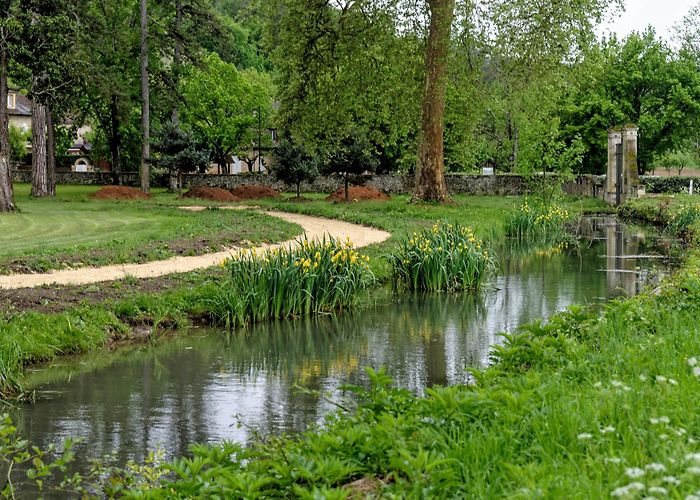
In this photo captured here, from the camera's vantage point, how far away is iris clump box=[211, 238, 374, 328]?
1249cm

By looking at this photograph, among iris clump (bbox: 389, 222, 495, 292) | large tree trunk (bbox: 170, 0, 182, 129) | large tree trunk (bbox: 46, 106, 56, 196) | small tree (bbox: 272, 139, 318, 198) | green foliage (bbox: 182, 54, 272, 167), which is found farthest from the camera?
green foliage (bbox: 182, 54, 272, 167)

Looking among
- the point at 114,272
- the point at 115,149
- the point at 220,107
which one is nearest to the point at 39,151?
the point at 115,149

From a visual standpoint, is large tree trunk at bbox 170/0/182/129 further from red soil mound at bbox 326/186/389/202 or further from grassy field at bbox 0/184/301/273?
grassy field at bbox 0/184/301/273

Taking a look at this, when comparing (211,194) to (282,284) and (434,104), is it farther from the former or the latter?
(282,284)

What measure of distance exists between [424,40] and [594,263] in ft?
48.7

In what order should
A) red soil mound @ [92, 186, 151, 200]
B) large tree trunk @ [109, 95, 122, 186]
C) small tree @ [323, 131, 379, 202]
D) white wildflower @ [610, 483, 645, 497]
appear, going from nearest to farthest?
white wildflower @ [610, 483, 645, 497], small tree @ [323, 131, 379, 202], red soil mound @ [92, 186, 151, 200], large tree trunk @ [109, 95, 122, 186]

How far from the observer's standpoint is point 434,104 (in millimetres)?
31422

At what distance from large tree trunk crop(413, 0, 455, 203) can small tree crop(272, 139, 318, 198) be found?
26.8 ft

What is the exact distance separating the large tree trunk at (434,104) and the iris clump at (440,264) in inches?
611

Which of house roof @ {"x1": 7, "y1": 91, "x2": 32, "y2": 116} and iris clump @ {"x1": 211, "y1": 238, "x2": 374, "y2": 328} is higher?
house roof @ {"x1": 7, "y1": 91, "x2": 32, "y2": 116}

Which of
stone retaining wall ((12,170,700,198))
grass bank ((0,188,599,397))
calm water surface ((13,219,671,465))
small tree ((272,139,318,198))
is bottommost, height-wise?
calm water surface ((13,219,671,465))

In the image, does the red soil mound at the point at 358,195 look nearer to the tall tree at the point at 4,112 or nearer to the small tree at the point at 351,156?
the small tree at the point at 351,156

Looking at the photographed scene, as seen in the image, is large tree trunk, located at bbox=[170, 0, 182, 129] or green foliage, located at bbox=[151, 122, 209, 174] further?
large tree trunk, located at bbox=[170, 0, 182, 129]

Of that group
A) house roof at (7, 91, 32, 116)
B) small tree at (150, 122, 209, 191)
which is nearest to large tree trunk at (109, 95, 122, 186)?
small tree at (150, 122, 209, 191)
